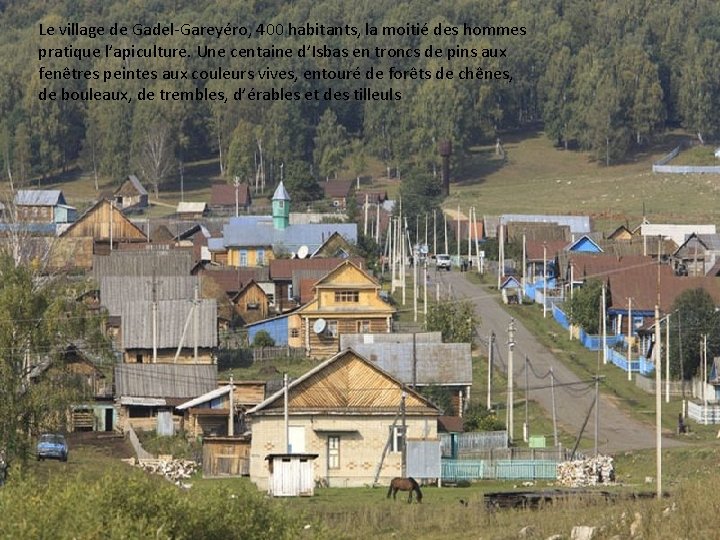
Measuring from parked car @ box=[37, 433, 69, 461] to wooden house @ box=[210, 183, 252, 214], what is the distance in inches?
2449

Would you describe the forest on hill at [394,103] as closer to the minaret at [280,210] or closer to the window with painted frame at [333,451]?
the minaret at [280,210]

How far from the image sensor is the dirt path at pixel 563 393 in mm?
41250

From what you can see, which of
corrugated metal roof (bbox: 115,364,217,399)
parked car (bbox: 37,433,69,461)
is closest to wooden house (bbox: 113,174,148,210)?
corrugated metal roof (bbox: 115,364,217,399)

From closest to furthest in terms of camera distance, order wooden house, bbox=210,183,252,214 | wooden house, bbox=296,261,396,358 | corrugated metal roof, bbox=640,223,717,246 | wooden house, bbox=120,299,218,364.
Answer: wooden house, bbox=120,299,218,364 → wooden house, bbox=296,261,396,358 → corrugated metal roof, bbox=640,223,717,246 → wooden house, bbox=210,183,252,214

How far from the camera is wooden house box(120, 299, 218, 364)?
50.2 m

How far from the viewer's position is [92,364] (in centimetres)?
4528

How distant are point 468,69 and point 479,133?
19.5 ft

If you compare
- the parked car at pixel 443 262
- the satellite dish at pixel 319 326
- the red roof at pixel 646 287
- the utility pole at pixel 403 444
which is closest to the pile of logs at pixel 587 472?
the utility pole at pixel 403 444

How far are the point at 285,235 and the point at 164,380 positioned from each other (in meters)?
31.1

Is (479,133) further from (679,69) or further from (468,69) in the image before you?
(679,69)

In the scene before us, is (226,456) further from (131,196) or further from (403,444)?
(131,196)

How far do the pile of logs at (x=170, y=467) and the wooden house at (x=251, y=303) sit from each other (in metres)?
22.9

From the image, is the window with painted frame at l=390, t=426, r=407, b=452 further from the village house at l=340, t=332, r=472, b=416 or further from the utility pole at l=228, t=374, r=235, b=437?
the village house at l=340, t=332, r=472, b=416

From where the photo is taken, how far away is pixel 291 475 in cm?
3378
